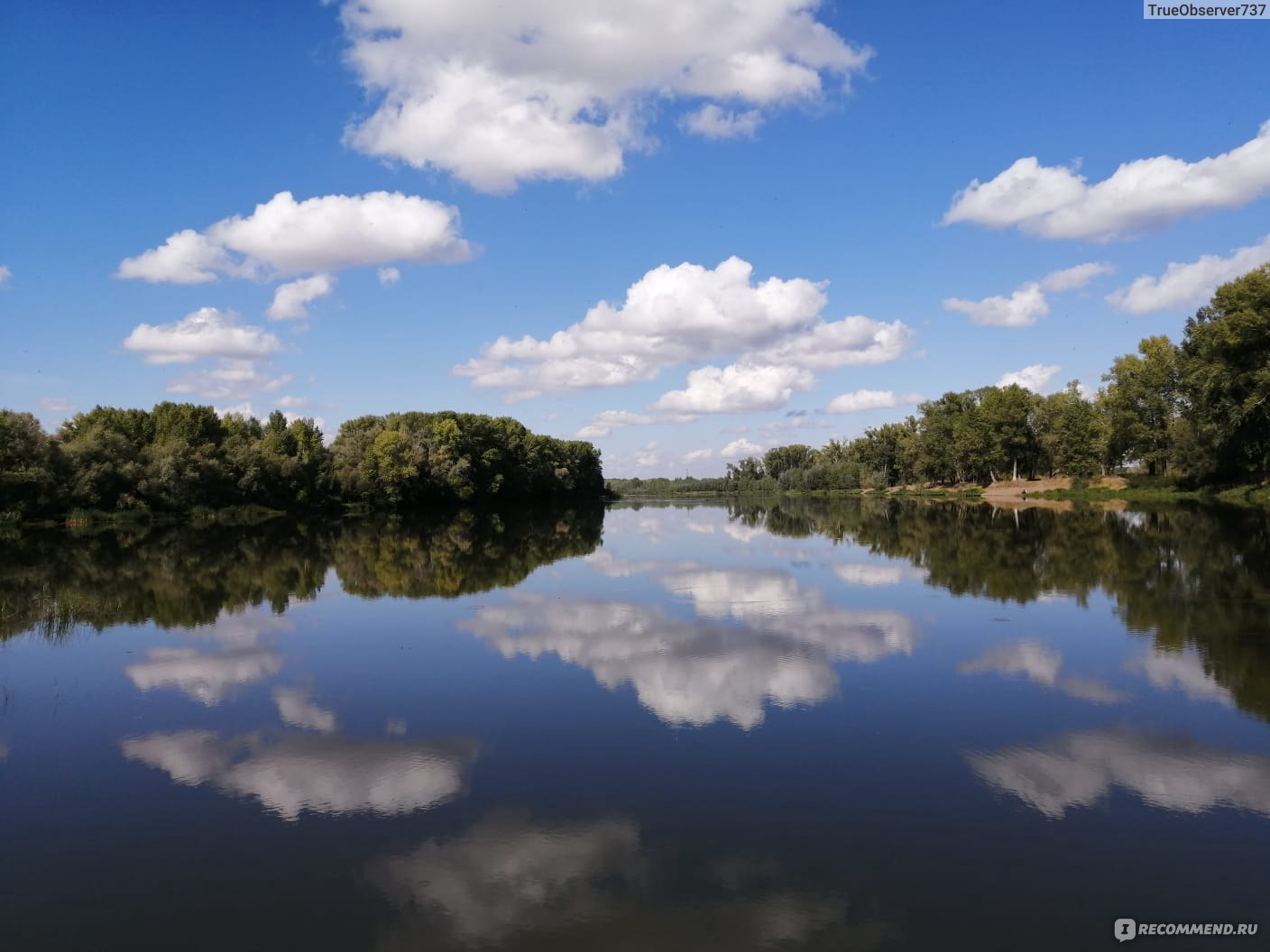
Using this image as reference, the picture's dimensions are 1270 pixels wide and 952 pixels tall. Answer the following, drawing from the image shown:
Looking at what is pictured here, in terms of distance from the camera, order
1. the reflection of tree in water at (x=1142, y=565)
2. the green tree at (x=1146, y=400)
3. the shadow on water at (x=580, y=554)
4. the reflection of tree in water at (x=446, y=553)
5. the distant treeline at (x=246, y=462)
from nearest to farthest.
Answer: the reflection of tree in water at (x=1142, y=565), the shadow on water at (x=580, y=554), the reflection of tree in water at (x=446, y=553), the distant treeline at (x=246, y=462), the green tree at (x=1146, y=400)

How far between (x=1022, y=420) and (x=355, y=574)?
7944 cm

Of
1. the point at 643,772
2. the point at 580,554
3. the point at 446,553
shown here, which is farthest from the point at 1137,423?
the point at 643,772

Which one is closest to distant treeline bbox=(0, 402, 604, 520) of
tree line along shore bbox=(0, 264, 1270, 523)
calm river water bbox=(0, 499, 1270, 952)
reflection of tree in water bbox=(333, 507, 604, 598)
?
tree line along shore bbox=(0, 264, 1270, 523)

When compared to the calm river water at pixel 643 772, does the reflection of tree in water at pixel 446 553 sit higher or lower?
higher

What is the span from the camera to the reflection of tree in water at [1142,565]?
44.6ft

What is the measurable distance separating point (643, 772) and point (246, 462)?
64875 millimetres

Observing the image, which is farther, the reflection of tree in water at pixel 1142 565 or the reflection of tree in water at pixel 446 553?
the reflection of tree in water at pixel 446 553

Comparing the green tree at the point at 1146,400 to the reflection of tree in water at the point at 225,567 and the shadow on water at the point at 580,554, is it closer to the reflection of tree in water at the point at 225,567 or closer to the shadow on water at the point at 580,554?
the shadow on water at the point at 580,554

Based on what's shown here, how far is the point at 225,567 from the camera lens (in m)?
28.8

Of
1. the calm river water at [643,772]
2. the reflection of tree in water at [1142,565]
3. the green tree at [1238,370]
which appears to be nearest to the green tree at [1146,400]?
the green tree at [1238,370]

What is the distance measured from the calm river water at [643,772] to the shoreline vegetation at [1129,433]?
38.7 metres

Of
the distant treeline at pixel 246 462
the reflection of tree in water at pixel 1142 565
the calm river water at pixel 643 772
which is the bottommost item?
the calm river water at pixel 643 772

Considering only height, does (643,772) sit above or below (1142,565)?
below

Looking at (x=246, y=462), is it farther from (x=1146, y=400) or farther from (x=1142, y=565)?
(x=1146, y=400)
